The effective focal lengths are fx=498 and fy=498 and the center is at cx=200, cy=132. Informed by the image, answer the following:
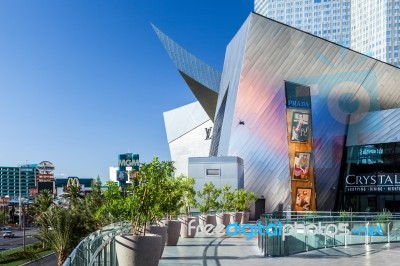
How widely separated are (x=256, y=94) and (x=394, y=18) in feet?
336

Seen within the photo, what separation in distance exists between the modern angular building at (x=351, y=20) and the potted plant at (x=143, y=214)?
13182 centimetres

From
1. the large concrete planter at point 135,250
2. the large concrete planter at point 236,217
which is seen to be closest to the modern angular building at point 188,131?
the large concrete planter at point 236,217

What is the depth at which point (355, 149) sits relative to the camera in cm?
4894

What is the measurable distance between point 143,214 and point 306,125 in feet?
118

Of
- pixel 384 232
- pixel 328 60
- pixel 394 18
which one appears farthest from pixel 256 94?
pixel 394 18

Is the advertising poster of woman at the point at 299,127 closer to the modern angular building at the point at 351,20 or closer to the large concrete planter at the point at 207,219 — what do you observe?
the large concrete planter at the point at 207,219

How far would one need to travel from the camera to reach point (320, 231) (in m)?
19.7

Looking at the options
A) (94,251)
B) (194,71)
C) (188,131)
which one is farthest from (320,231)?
(188,131)

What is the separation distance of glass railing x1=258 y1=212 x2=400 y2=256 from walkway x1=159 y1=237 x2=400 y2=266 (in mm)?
413

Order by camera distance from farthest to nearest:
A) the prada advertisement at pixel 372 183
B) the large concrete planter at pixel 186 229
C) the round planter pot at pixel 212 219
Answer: the prada advertisement at pixel 372 183 < the round planter pot at pixel 212 219 < the large concrete planter at pixel 186 229

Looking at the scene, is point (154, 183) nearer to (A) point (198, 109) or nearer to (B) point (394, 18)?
(A) point (198, 109)

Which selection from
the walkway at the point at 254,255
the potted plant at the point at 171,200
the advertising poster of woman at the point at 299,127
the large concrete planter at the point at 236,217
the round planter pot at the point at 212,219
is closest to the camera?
the potted plant at the point at 171,200

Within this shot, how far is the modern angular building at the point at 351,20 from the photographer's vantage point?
436 feet

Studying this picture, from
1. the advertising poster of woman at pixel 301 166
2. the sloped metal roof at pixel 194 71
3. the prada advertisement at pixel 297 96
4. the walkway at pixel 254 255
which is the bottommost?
the walkway at pixel 254 255
